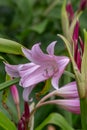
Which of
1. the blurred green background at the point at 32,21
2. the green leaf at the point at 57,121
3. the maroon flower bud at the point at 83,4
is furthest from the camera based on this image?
the blurred green background at the point at 32,21

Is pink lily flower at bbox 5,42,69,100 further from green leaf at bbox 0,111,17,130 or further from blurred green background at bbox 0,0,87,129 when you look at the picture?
blurred green background at bbox 0,0,87,129

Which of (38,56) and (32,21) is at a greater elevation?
(32,21)

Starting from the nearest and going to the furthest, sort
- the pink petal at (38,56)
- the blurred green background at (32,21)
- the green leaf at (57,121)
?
the pink petal at (38,56) < the green leaf at (57,121) < the blurred green background at (32,21)

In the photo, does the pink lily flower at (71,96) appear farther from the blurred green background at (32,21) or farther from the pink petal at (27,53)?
the blurred green background at (32,21)

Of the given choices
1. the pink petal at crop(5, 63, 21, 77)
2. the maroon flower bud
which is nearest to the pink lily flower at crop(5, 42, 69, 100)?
the pink petal at crop(5, 63, 21, 77)

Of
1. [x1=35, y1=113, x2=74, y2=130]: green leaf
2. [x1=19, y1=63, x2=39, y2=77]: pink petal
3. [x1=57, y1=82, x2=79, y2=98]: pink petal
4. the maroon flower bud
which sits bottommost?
[x1=57, y1=82, x2=79, y2=98]: pink petal

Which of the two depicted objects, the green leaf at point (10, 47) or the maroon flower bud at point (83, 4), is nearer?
the green leaf at point (10, 47)

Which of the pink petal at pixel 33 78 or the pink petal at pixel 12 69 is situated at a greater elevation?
the pink petal at pixel 12 69

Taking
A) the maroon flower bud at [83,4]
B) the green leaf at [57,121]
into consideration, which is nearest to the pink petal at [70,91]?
the green leaf at [57,121]

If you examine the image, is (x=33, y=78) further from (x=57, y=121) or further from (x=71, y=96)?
(x=57, y=121)


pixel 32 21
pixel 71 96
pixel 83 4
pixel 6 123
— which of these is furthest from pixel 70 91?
pixel 32 21
